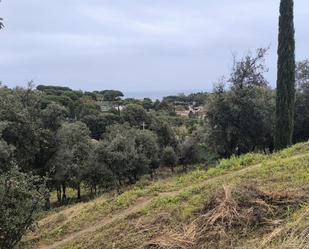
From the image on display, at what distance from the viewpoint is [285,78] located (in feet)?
86.4

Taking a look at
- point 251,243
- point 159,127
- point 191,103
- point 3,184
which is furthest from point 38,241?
point 191,103

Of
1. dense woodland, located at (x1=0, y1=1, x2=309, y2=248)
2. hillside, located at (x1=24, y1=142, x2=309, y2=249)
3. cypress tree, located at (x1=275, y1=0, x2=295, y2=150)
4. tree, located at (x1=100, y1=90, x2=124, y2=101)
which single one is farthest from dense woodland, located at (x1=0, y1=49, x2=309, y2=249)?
tree, located at (x1=100, y1=90, x2=124, y2=101)

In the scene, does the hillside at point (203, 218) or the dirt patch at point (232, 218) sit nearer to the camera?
the hillside at point (203, 218)

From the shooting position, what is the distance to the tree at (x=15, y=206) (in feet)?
29.9

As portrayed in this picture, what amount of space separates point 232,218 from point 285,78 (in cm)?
2046

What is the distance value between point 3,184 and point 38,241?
9.55 feet

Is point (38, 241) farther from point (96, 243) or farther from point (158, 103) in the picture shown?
point (158, 103)

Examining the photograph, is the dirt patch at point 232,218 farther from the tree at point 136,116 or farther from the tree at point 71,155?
the tree at point 136,116

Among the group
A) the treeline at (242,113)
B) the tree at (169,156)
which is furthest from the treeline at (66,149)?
the treeline at (242,113)

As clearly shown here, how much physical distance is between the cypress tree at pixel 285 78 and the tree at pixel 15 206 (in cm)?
1777

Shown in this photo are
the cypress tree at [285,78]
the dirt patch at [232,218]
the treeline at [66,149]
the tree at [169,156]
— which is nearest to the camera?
the dirt patch at [232,218]

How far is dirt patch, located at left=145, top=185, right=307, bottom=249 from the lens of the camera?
22.9ft

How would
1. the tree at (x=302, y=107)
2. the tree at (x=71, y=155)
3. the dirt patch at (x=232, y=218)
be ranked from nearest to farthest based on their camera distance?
1. the dirt patch at (x=232, y=218)
2. the tree at (x=71, y=155)
3. the tree at (x=302, y=107)

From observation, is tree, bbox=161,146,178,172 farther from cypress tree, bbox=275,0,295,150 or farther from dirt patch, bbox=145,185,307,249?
dirt patch, bbox=145,185,307,249
